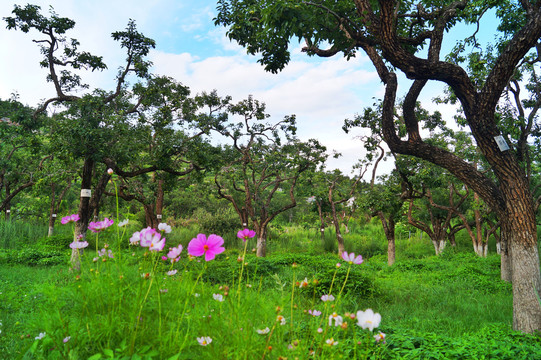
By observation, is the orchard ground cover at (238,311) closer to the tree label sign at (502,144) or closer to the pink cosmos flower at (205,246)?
the pink cosmos flower at (205,246)

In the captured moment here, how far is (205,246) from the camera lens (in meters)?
1.51

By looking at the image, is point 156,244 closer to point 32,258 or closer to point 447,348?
point 447,348

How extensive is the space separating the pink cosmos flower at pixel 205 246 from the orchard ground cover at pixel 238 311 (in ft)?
0.35

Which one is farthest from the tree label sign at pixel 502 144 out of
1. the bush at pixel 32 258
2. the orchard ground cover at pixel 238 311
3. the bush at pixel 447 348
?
the bush at pixel 32 258

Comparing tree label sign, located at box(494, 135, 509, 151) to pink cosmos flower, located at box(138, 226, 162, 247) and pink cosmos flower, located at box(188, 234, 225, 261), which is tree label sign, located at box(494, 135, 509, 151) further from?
pink cosmos flower, located at box(138, 226, 162, 247)

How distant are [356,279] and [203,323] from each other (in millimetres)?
6039

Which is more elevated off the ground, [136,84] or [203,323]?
[136,84]

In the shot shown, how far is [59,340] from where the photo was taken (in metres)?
1.64

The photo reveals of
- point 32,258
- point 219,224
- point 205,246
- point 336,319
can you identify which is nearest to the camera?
point 336,319

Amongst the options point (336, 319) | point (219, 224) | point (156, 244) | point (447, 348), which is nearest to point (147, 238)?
point (156, 244)

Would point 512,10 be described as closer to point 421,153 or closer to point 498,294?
point 421,153

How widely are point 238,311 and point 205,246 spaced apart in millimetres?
415

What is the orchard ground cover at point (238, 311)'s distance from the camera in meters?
1.58

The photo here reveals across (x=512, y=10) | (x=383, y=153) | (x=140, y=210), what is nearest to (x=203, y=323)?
(x=512, y=10)
